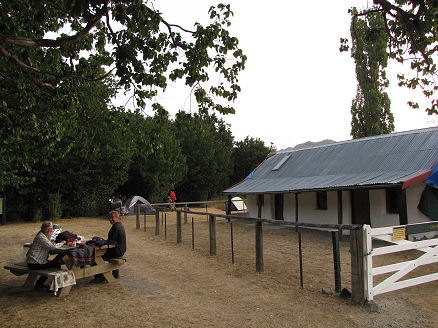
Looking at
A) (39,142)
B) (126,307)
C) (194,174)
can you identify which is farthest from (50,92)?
(194,174)

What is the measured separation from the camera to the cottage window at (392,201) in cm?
1322

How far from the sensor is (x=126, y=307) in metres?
5.51

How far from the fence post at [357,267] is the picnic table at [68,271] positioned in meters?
4.28

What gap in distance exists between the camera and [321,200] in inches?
656

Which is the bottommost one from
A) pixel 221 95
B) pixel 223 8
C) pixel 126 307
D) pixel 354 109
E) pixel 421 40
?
pixel 126 307

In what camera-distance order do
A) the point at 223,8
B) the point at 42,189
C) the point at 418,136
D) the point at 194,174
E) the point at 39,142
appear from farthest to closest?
1. the point at 194,174
2. the point at 42,189
3. the point at 418,136
4. the point at 39,142
5. the point at 223,8

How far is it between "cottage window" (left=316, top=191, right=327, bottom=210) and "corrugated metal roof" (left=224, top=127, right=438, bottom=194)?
0.80m

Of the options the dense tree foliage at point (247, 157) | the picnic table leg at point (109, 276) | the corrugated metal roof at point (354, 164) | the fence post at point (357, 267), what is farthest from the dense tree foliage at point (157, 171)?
the fence post at point (357, 267)

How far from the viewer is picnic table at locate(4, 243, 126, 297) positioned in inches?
229

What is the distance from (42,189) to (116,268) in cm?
1599

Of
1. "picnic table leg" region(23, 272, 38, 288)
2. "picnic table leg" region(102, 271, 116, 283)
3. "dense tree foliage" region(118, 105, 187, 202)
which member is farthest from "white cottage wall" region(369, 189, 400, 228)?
"dense tree foliage" region(118, 105, 187, 202)

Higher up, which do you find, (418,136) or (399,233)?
(418,136)

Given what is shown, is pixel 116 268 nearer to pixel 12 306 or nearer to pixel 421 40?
pixel 12 306

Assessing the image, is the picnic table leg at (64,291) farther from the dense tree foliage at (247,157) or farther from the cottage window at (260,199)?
the dense tree foliage at (247,157)
